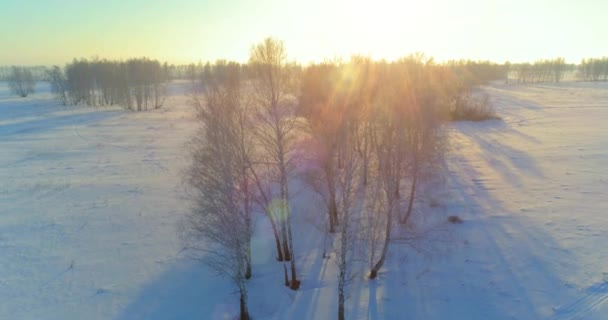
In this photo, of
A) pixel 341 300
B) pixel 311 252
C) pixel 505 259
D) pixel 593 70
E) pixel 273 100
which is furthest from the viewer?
pixel 593 70

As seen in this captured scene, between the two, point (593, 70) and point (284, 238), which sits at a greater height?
point (593, 70)

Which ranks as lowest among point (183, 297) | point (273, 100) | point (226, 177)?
point (183, 297)

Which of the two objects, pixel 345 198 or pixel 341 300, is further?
pixel 341 300

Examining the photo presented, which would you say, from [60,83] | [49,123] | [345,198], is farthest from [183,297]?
[60,83]

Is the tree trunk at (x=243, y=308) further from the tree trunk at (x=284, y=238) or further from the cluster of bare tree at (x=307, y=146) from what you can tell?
the tree trunk at (x=284, y=238)

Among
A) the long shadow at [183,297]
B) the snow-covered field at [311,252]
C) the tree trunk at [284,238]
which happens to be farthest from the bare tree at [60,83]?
the tree trunk at [284,238]

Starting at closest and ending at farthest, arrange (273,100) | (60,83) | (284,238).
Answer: (273,100), (284,238), (60,83)

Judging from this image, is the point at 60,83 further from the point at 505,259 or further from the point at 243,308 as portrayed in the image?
the point at 505,259

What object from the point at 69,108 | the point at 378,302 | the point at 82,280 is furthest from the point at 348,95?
the point at 69,108
